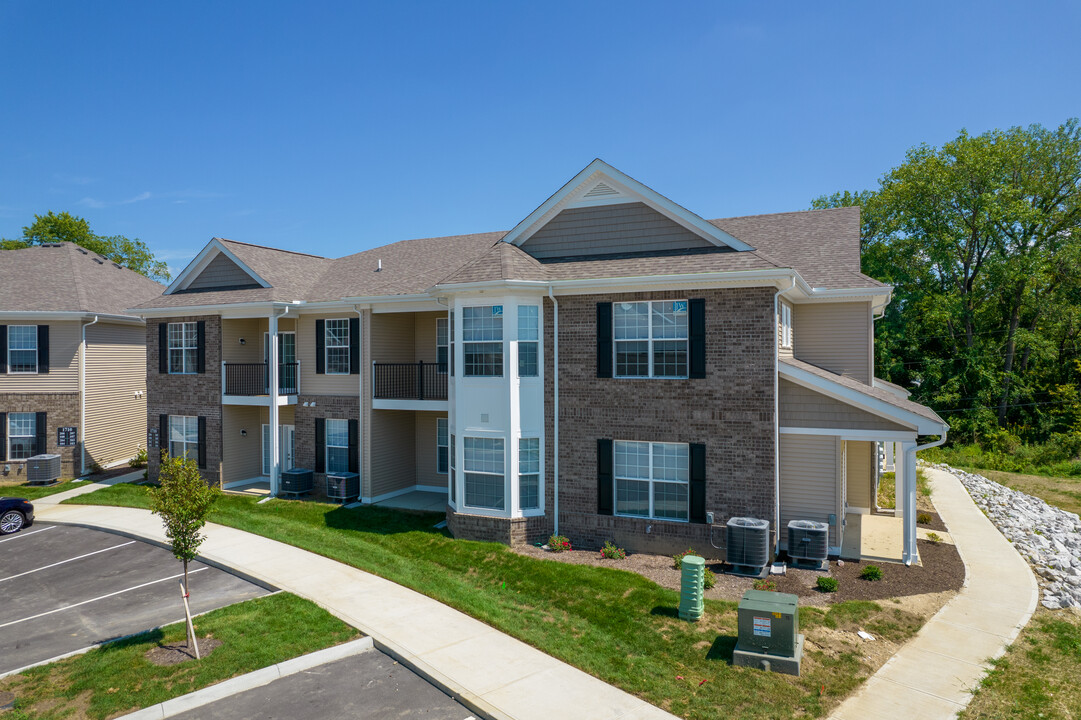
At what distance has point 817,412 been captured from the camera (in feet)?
43.6

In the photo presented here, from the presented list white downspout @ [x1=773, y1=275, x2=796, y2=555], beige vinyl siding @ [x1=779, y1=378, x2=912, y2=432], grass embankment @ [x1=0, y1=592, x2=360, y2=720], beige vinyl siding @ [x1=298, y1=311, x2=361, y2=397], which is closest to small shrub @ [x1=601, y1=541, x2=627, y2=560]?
white downspout @ [x1=773, y1=275, x2=796, y2=555]

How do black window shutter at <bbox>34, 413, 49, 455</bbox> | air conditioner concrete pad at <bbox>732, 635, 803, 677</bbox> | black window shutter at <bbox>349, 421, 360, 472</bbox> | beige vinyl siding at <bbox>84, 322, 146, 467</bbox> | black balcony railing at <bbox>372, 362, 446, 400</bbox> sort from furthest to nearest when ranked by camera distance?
beige vinyl siding at <bbox>84, 322, 146, 467</bbox> → black window shutter at <bbox>34, 413, 49, 455</bbox> → black window shutter at <bbox>349, 421, 360, 472</bbox> → black balcony railing at <bbox>372, 362, 446, 400</bbox> → air conditioner concrete pad at <bbox>732, 635, 803, 677</bbox>

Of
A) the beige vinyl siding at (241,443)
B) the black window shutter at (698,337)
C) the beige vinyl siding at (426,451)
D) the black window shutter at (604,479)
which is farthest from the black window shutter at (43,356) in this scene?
the black window shutter at (698,337)

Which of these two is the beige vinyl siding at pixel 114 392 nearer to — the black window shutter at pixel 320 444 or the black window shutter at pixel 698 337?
the black window shutter at pixel 320 444

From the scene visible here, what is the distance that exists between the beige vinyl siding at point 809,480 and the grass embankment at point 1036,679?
12.7 ft

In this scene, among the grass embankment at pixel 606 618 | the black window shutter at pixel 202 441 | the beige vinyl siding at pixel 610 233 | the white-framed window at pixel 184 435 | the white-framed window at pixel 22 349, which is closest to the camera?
the grass embankment at pixel 606 618

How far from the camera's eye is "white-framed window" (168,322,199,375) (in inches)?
848

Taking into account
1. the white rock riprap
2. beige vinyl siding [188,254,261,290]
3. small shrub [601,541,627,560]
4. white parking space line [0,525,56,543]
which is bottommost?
white parking space line [0,525,56,543]

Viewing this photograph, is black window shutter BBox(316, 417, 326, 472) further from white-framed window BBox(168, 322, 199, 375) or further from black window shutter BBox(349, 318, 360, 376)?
white-framed window BBox(168, 322, 199, 375)

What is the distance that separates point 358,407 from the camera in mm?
19516

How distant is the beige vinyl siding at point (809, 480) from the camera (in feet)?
44.1

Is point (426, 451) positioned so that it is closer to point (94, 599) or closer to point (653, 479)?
point (653, 479)

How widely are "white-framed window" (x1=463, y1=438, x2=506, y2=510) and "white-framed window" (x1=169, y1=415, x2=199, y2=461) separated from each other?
11.7m

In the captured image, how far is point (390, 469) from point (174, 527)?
32.4 ft
